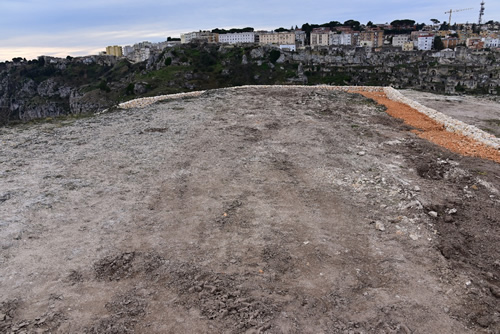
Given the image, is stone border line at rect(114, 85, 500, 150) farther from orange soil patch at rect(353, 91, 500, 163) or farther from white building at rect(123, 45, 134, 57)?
white building at rect(123, 45, 134, 57)

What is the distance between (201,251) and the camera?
664cm

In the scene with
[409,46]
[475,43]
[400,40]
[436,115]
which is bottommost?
[436,115]

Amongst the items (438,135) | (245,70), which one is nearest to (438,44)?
(245,70)

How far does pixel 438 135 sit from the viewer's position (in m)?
15.2

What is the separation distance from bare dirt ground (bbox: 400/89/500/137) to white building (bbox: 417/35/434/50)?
11873 centimetres

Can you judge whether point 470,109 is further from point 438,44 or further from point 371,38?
point 371,38

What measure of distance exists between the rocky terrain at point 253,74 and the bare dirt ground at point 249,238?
61.5m

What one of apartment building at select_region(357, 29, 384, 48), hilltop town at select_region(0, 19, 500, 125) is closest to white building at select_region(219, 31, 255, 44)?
hilltop town at select_region(0, 19, 500, 125)

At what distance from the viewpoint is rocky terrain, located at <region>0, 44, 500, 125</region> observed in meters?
77.2

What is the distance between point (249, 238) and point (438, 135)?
12.3m

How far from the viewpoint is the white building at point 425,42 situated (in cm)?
12601

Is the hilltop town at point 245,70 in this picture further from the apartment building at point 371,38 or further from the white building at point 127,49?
the white building at point 127,49

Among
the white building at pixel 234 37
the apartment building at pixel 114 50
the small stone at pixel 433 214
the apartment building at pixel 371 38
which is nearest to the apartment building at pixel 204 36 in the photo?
the white building at pixel 234 37

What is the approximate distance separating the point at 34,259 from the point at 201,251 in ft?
10.6
